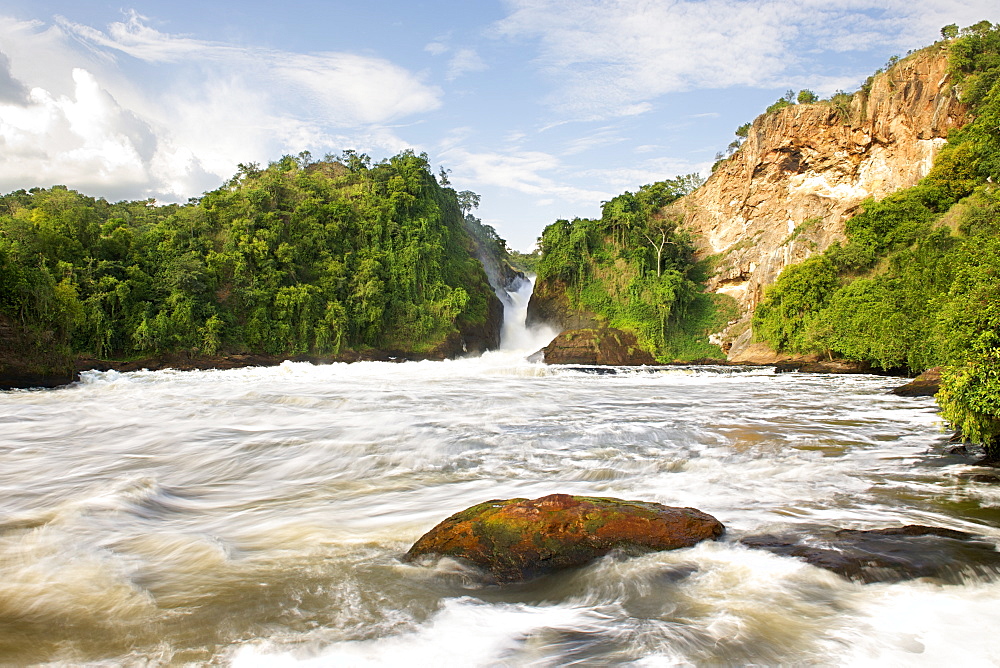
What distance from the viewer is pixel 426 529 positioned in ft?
15.5

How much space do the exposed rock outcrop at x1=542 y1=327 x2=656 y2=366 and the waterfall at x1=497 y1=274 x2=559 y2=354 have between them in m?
4.30

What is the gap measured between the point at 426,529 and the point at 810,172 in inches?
1657

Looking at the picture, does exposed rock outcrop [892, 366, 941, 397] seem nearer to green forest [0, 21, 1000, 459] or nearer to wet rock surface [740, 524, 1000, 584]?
green forest [0, 21, 1000, 459]

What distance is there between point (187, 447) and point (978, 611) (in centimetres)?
915

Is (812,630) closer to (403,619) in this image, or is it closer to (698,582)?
(698,582)

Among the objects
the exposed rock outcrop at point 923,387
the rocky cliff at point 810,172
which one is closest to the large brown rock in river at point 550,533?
the exposed rock outcrop at point 923,387

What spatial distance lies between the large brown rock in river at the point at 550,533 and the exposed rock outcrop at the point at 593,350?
29.0m

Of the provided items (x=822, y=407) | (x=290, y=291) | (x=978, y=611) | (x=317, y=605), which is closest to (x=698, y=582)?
(x=978, y=611)

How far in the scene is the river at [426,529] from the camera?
2.92m

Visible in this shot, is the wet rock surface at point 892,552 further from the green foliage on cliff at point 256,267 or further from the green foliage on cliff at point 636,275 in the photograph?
the green foliage on cliff at point 636,275

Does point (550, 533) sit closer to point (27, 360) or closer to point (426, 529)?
point (426, 529)

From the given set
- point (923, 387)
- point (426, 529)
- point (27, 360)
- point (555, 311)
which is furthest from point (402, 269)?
point (426, 529)

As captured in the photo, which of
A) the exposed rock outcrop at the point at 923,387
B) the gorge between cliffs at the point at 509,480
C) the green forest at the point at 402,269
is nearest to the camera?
the gorge between cliffs at the point at 509,480

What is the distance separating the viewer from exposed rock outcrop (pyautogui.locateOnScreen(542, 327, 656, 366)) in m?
33.4
